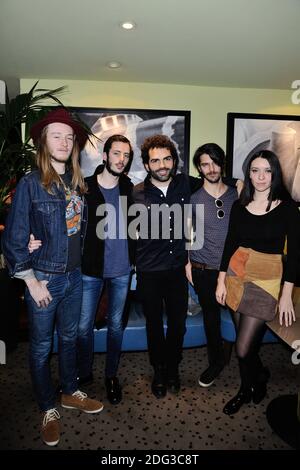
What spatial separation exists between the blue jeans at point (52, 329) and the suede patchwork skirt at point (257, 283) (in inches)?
41.6

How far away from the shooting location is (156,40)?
249 cm

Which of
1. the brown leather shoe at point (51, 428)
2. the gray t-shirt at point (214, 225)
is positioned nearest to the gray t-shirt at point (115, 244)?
the gray t-shirt at point (214, 225)

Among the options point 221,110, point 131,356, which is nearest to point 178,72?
point 221,110

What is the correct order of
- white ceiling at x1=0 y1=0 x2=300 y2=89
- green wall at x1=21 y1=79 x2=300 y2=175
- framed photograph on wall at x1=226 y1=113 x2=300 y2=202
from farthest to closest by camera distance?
framed photograph on wall at x1=226 y1=113 x2=300 y2=202, green wall at x1=21 y1=79 x2=300 y2=175, white ceiling at x1=0 y1=0 x2=300 y2=89

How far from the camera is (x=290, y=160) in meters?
3.83

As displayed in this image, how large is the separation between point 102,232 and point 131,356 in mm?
1479

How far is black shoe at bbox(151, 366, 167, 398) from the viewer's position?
2320 millimetres

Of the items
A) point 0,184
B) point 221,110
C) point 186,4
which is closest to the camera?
point 186,4

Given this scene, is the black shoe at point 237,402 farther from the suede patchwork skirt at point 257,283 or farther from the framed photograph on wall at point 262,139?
the framed photograph on wall at point 262,139

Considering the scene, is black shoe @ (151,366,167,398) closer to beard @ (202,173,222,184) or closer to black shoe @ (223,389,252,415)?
black shoe @ (223,389,252,415)


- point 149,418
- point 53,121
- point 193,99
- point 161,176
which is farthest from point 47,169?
point 193,99

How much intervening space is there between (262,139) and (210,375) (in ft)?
9.39

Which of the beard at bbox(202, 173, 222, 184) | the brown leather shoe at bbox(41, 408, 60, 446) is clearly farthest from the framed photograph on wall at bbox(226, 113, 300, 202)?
the brown leather shoe at bbox(41, 408, 60, 446)

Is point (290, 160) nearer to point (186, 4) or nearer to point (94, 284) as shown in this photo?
point (186, 4)
